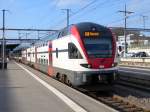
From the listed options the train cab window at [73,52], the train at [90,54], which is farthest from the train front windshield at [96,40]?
the train cab window at [73,52]

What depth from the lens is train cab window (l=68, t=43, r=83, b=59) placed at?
1847cm

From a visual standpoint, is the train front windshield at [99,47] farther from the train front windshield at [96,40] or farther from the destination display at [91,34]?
the destination display at [91,34]

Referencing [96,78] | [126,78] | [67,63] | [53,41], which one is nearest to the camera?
[96,78]

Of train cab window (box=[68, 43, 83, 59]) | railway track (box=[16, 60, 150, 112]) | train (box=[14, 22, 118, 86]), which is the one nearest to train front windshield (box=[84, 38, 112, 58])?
train (box=[14, 22, 118, 86])

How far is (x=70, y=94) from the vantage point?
54.7 feet

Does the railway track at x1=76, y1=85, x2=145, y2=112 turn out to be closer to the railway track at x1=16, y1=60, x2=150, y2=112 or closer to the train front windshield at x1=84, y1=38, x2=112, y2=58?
the railway track at x1=16, y1=60, x2=150, y2=112

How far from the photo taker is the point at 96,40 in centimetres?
1877

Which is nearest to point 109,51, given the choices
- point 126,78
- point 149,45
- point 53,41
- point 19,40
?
point 53,41

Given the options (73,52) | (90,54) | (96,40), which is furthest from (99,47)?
(73,52)

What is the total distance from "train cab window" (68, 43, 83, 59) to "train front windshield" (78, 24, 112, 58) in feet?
1.45

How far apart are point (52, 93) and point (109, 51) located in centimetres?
328

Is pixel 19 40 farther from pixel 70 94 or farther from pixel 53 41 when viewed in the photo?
pixel 70 94

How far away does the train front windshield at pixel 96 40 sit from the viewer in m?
18.4

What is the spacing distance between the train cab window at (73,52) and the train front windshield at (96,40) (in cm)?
44
